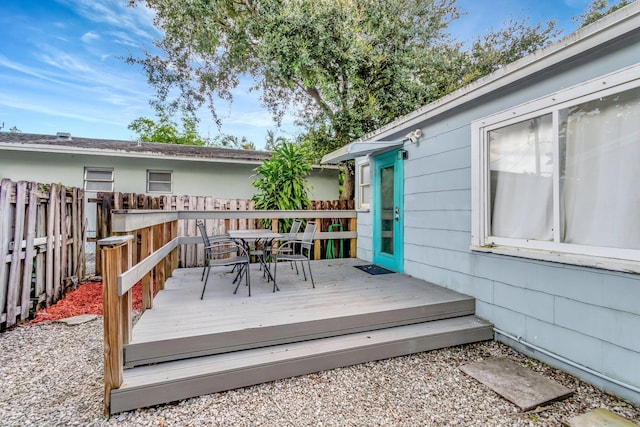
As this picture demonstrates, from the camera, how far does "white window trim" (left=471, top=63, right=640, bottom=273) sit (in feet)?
7.27

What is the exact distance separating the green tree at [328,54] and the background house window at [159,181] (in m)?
2.87

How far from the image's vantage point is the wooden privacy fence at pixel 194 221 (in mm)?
5398

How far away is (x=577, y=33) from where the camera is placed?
7.66 ft

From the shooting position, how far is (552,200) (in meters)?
2.71

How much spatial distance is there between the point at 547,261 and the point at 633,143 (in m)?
1.13

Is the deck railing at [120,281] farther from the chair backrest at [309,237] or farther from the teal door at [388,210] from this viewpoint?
the teal door at [388,210]

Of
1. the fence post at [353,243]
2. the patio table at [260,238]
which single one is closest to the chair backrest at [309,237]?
the patio table at [260,238]

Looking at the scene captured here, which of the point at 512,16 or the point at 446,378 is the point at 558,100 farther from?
the point at 512,16

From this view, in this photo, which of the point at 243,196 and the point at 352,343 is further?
the point at 243,196

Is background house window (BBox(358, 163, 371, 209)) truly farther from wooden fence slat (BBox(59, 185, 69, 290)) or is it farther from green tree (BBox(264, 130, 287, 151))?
wooden fence slat (BBox(59, 185, 69, 290))

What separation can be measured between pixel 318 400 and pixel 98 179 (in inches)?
372

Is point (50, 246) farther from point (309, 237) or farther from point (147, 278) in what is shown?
point (309, 237)

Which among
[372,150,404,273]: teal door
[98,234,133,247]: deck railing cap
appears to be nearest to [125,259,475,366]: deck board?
[372,150,404,273]: teal door

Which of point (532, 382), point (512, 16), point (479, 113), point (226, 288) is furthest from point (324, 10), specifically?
point (532, 382)
